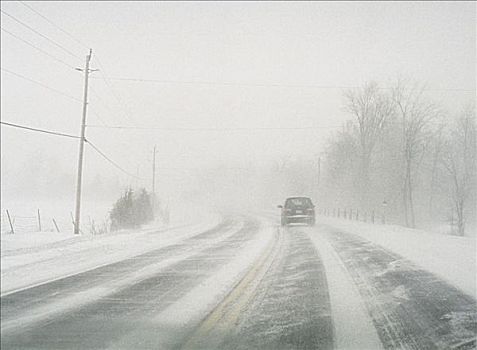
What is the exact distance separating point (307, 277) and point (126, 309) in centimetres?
398

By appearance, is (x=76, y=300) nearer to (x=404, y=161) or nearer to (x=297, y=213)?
(x=297, y=213)

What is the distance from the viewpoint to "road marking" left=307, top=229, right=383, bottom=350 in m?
4.43

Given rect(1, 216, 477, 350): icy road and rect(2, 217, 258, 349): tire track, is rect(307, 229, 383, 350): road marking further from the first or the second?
rect(2, 217, 258, 349): tire track

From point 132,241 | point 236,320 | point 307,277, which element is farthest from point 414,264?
point 132,241

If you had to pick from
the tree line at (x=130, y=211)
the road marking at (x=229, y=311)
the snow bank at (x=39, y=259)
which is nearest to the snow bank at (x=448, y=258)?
the road marking at (x=229, y=311)

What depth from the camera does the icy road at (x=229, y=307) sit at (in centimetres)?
408

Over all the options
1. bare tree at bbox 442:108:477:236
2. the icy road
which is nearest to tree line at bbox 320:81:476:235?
bare tree at bbox 442:108:477:236

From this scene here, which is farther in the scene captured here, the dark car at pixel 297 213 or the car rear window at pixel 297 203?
the car rear window at pixel 297 203

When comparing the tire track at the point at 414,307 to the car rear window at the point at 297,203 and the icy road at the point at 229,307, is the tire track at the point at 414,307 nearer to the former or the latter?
the icy road at the point at 229,307

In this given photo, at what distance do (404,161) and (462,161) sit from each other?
18334 millimetres

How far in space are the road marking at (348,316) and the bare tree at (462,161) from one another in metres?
5.92

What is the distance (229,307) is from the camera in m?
5.84

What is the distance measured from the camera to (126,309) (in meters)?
5.25

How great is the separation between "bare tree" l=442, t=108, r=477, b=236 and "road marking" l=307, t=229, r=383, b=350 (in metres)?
5.92
